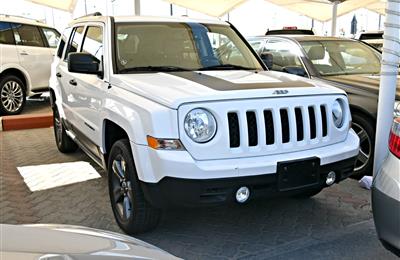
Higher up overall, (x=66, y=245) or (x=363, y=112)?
(x=66, y=245)

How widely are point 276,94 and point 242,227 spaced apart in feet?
4.00

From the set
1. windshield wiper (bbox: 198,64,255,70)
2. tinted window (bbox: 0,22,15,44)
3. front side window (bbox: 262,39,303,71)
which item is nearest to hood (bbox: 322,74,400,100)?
front side window (bbox: 262,39,303,71)

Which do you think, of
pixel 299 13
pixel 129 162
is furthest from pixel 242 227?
pixel 299 13

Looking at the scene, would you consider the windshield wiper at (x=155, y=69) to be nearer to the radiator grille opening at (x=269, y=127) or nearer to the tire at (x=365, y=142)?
the radiator grille opening at (x=269, y=127)

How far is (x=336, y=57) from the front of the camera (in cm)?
644

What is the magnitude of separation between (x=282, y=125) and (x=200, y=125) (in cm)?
65

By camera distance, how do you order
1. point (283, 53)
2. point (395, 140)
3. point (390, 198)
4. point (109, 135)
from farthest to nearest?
point (283, 53), point (109, 135), point (395, 140), point (390, 198)

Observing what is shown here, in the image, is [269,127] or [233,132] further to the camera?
[269,127]

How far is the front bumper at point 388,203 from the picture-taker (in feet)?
8.50

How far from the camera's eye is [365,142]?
5219 millimetres

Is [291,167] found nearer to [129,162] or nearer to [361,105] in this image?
[129,162]

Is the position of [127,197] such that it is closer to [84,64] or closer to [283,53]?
[84,64]

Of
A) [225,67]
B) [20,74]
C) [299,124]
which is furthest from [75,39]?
[20,74]

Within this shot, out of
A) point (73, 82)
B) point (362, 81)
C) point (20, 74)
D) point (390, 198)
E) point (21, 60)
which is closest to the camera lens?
point (390, 198)
